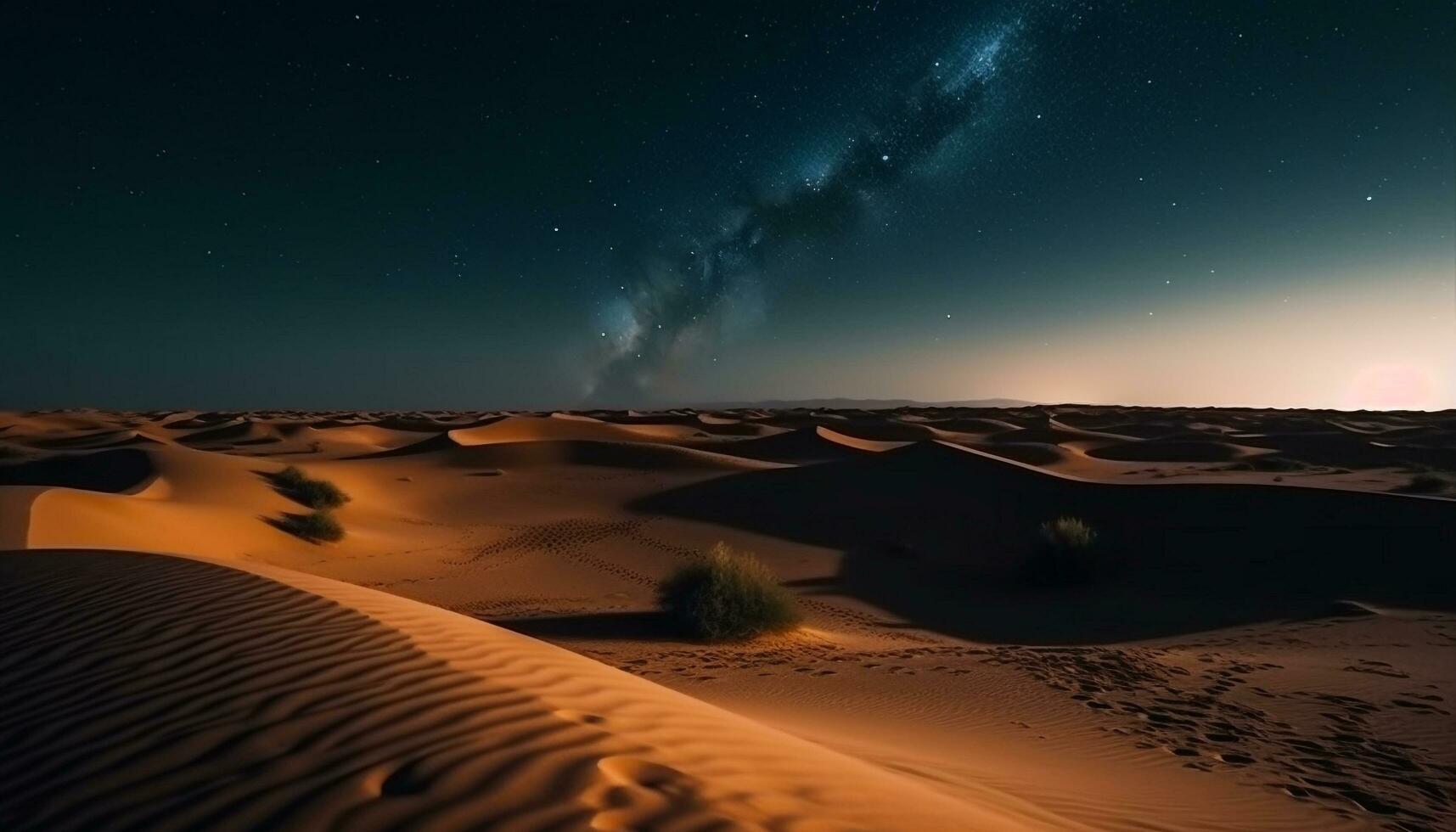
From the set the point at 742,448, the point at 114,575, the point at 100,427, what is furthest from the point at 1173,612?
the point at 100,427

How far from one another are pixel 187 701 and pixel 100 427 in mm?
57054

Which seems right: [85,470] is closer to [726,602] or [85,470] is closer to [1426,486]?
[726,602]

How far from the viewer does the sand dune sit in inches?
100

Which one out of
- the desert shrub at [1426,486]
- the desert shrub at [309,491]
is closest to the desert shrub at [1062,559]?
the desert shrub at [1426,486]

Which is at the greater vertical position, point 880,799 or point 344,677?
point 344,677

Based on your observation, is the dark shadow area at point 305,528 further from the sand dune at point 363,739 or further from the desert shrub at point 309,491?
the sand dune at point 363,739

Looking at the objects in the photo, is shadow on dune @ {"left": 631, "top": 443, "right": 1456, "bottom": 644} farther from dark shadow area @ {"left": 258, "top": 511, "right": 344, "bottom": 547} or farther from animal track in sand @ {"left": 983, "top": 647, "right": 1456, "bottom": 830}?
dark shadow area @ {"left": 258, "top": 511, "right": 344, "bottom": 547}

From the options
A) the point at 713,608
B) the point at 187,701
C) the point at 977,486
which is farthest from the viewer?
the point at 977,486

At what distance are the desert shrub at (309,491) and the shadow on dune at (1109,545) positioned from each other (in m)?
7.69

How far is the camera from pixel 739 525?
1861 cm

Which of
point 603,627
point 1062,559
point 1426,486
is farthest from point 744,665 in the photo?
point 1426,486

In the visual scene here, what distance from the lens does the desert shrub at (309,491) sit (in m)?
19.0

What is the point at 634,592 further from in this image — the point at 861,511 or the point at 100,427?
the point at 100,427

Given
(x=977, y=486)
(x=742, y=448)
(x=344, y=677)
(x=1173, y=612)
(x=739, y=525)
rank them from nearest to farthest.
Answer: (x=344, y=677) < (x=1173, y=612) < (x=739, y=525) < (x=977, y=486) < (x=742, y=448)
